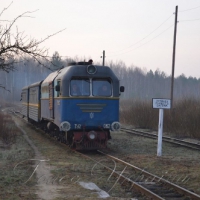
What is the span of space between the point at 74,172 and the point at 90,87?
15.4 feet

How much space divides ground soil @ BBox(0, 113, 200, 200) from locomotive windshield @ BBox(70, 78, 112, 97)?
2.17m

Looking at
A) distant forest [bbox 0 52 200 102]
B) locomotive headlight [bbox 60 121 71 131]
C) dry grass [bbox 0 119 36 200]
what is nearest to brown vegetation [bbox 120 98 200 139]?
locomotive headlight [bbox 60 121 71 131]

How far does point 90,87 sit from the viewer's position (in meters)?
13.7

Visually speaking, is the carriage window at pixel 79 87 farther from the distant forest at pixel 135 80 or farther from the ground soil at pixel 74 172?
the distant forest at pixel 135 80

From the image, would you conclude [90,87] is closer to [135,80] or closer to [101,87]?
[101,87]

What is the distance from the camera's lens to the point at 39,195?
7312 mm

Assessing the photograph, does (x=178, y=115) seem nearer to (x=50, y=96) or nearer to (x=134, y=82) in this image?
(x=50, y=96)

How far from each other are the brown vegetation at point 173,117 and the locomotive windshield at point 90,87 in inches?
320

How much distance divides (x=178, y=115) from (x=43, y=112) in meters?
8.96

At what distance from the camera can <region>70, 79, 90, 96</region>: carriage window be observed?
44.3 feet

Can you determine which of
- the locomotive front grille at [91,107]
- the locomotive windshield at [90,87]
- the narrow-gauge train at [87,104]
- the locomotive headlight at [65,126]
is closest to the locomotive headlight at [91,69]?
the narrow-gauge train at [87,104]

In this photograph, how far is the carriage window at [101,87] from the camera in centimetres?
1370

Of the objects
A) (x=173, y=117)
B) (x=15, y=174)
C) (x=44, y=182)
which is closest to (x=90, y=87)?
(x=15, y=174)

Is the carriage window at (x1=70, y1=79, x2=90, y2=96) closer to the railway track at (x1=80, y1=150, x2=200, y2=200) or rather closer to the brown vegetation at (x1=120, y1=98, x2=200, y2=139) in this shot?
the railway track at (x1=80, y1=150, x2=200, y2=200)
